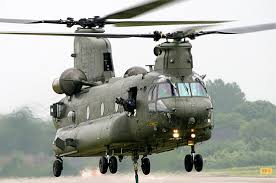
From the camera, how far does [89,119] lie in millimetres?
37531

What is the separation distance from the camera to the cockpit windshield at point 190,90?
108 ft

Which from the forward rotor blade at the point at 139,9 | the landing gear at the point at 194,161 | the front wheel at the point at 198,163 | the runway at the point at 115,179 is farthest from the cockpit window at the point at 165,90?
the runway at the point at 115,179

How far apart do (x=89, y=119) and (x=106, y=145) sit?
248 cm

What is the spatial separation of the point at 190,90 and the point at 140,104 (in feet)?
6.50

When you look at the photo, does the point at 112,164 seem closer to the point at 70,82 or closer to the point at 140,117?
the point at 140,117

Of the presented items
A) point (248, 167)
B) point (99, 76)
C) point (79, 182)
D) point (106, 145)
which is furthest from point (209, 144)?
point (106, 145)

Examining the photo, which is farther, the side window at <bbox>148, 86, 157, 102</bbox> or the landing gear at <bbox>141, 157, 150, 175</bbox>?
the landing gear at <bbox>141, 157, 150, 175</bbox>

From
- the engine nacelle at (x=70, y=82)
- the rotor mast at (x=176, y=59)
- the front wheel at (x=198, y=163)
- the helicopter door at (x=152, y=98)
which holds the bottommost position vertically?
the front wheel at (x=198, y=163)

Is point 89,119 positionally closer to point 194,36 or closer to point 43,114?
point 194,36

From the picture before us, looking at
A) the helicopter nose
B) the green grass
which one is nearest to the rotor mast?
the helicopter nose

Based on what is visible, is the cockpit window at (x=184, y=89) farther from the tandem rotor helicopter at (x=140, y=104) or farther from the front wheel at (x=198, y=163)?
the front wheel at (x=198, y=163)

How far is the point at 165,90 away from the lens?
33.1 metres

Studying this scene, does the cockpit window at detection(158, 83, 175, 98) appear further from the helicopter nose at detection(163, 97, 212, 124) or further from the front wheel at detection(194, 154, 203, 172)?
the front wheel at detection(194, 154, 203, 172)

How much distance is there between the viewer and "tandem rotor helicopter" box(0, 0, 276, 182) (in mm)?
32719
